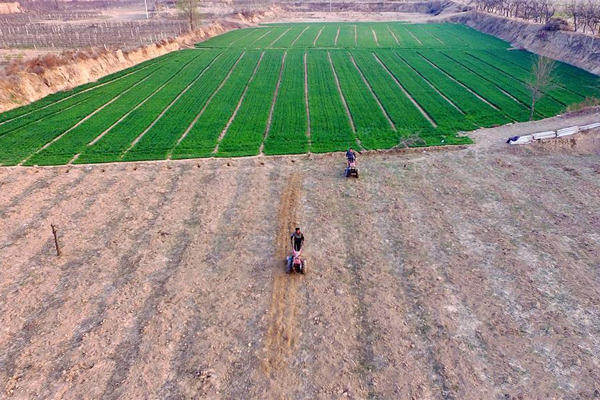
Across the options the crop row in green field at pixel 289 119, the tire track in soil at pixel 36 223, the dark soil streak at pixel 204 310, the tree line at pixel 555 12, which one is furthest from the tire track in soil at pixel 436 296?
the tree line at pixel 555 12

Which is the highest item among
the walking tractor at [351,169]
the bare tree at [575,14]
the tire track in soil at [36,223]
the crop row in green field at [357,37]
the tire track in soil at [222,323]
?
the bare tree at [575,14]

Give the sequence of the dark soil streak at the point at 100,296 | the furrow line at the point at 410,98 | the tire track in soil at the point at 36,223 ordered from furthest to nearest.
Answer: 1. the furrow line at the point at 410,98
2. the tire track in soil at the point at 36,223
3. the dark soil streak at the point at 100,296

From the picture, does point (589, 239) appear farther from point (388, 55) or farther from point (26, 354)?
point (388, 55)

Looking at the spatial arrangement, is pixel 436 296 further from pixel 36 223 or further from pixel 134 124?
pixel 134 124

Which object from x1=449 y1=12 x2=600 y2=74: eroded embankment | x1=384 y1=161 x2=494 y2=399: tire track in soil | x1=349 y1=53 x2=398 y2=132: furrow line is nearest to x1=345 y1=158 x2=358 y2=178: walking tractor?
x1=384 y1=161 x2=494 y2=399: tire track in soil

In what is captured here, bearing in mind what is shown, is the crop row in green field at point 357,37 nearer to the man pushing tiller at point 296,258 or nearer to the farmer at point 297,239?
the man pushing tiller at point 296,258

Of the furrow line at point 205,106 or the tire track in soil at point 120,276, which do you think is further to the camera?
the furrow line at point 205,106

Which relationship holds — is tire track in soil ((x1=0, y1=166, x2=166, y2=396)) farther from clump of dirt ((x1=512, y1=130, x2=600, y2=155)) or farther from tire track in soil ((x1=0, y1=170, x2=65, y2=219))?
clump of dirt ((x1=512, y1=130, x2=600, y2=155))
